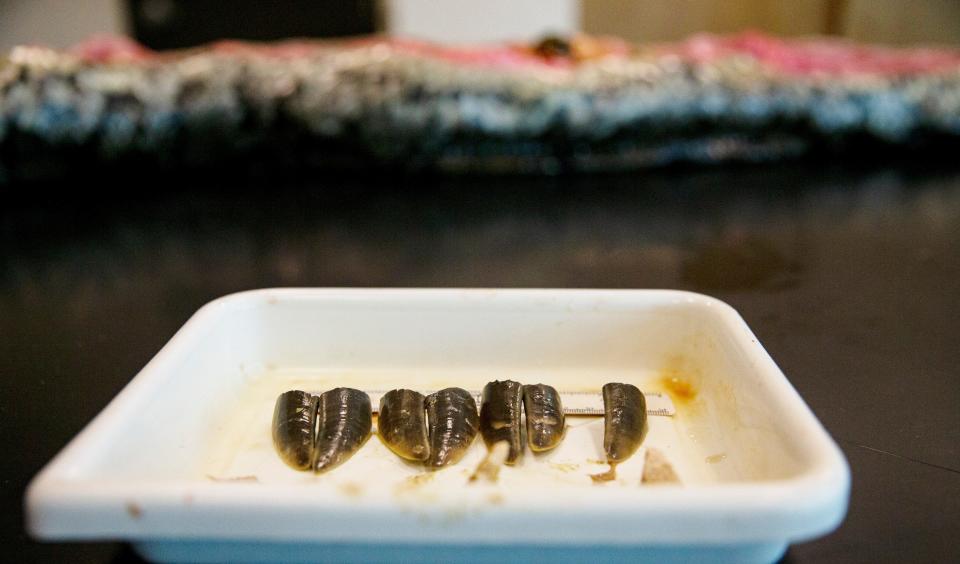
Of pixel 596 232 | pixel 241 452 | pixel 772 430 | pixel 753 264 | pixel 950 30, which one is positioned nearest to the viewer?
pixel 772 430

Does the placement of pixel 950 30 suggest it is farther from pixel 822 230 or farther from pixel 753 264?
pixel 753 264

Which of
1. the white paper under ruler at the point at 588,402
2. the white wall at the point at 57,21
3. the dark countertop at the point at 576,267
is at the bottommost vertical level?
the dark countertop at the point at 576,267

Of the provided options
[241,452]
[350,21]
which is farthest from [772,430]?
[350,21]

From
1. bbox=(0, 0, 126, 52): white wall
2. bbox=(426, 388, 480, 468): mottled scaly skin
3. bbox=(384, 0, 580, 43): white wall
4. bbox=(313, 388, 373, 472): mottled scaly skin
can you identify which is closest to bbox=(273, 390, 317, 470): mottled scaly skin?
bbox=(313, 388, 373, 472): mottled scaly skin

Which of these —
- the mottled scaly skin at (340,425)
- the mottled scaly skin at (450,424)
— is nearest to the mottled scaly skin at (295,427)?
the mottled scaly skin at (340,425)

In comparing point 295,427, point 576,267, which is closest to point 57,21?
point 576,267

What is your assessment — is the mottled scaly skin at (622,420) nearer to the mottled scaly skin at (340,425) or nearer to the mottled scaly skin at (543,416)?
the mottled scaly skin at (543,416)
